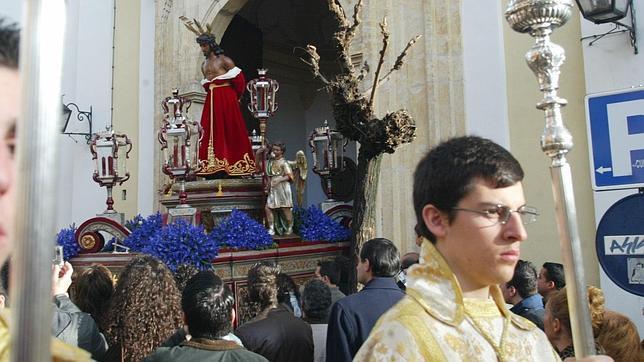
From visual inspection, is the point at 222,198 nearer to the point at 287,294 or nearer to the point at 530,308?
the point at 287,294

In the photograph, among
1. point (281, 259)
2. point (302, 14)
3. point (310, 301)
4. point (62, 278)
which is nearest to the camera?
point (62, 278)

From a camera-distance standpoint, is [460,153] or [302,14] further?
[302,14]

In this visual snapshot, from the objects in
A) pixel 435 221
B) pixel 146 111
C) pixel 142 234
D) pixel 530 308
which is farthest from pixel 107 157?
pixel 435 221

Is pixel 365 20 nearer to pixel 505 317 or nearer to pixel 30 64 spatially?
pixel 505 317

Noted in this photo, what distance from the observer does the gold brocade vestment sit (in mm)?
1510

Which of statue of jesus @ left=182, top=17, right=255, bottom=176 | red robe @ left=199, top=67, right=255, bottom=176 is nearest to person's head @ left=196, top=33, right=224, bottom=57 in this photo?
statue of jesus @ left=182, top=17, right=255, bottom=176

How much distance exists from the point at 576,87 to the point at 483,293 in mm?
6447

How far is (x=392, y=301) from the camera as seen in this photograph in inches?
134

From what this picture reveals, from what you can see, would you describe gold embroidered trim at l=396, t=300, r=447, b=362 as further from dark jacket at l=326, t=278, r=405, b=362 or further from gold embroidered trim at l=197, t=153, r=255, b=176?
gold embroidered trim at l=197, t=153, r=255, b=176

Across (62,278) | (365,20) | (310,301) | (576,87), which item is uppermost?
(365,20)

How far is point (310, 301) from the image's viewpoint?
13.0ft

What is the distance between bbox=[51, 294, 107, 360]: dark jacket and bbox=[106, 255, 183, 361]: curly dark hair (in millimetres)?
71

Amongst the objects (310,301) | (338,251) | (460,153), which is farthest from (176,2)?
(460,153)

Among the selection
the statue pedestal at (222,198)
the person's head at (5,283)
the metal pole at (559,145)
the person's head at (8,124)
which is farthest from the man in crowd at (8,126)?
the statue pedestal at (222,198)
